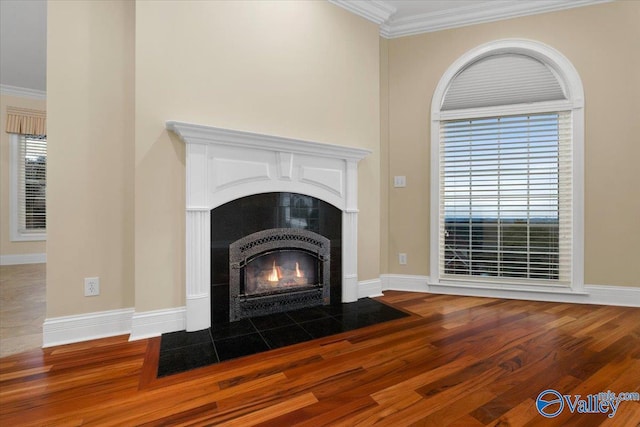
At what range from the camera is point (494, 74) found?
3.11 metres

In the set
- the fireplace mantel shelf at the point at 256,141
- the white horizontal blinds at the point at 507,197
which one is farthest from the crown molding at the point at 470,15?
the fireplace mantel shelf at the point at 256,141

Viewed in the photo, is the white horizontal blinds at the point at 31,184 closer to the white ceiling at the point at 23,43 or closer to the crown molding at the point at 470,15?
the white ceiling at the point at 23,43

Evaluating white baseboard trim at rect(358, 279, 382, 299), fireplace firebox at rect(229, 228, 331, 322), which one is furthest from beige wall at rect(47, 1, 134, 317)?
white baseboard trim at rect(358, 279, 382, 299)

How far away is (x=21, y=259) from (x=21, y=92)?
2877 mm

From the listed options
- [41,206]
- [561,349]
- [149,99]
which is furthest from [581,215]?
[41,206]

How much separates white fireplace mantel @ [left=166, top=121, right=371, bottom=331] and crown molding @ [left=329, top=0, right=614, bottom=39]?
150 centimetres

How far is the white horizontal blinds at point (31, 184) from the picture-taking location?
5.12 metres

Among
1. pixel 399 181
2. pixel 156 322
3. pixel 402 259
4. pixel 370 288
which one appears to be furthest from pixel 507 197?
pixel 156 322

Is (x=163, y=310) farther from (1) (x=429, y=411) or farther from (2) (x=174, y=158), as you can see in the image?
(1) (x=429, y=411)

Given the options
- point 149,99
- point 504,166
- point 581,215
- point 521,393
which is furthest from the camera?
point 504,166

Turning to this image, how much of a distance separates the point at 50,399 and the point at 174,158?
1.54 m

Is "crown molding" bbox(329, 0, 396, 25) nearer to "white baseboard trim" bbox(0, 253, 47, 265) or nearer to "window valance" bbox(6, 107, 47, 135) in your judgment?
"window valance" bbox(6, 107, 47, 135)

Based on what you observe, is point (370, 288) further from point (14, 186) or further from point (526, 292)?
point (14, 186)

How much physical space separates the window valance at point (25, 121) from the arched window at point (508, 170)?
247 inches
